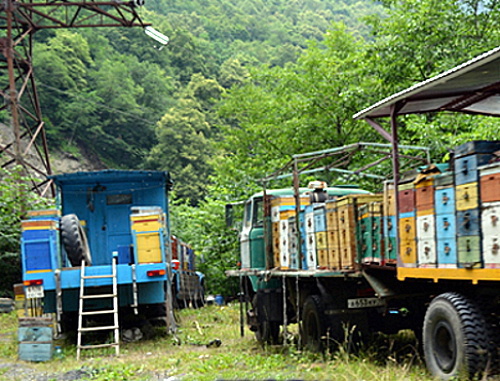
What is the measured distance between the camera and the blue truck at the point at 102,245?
12578mm

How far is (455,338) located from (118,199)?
429 inches

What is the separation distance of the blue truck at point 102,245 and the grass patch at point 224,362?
0.94 meters

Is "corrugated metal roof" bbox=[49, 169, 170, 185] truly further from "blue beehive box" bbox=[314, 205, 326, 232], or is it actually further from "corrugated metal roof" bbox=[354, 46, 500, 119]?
"corrugated metal roof" bbox=[354, 46, 500, 119]

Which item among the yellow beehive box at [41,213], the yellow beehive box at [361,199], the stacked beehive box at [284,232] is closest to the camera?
the yellow beehive box at [361,199]

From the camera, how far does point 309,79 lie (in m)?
23.2

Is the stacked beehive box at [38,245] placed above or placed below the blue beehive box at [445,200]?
below

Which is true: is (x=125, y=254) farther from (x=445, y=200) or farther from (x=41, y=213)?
(x=445, y=200)

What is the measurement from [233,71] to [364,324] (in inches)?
2587

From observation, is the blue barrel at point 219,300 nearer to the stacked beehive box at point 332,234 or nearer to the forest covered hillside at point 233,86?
the forest covered hillside at point 233,86

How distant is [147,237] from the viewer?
13055 mm

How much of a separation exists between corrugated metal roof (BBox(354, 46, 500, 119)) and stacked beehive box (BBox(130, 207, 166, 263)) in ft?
17.9

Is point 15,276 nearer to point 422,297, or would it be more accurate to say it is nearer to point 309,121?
point 309,121

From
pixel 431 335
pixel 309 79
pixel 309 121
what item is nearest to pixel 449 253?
pixel 431 335

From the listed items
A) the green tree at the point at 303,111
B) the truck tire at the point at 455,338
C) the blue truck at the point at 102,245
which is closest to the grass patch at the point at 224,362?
the truck tire at the point at 455,338
